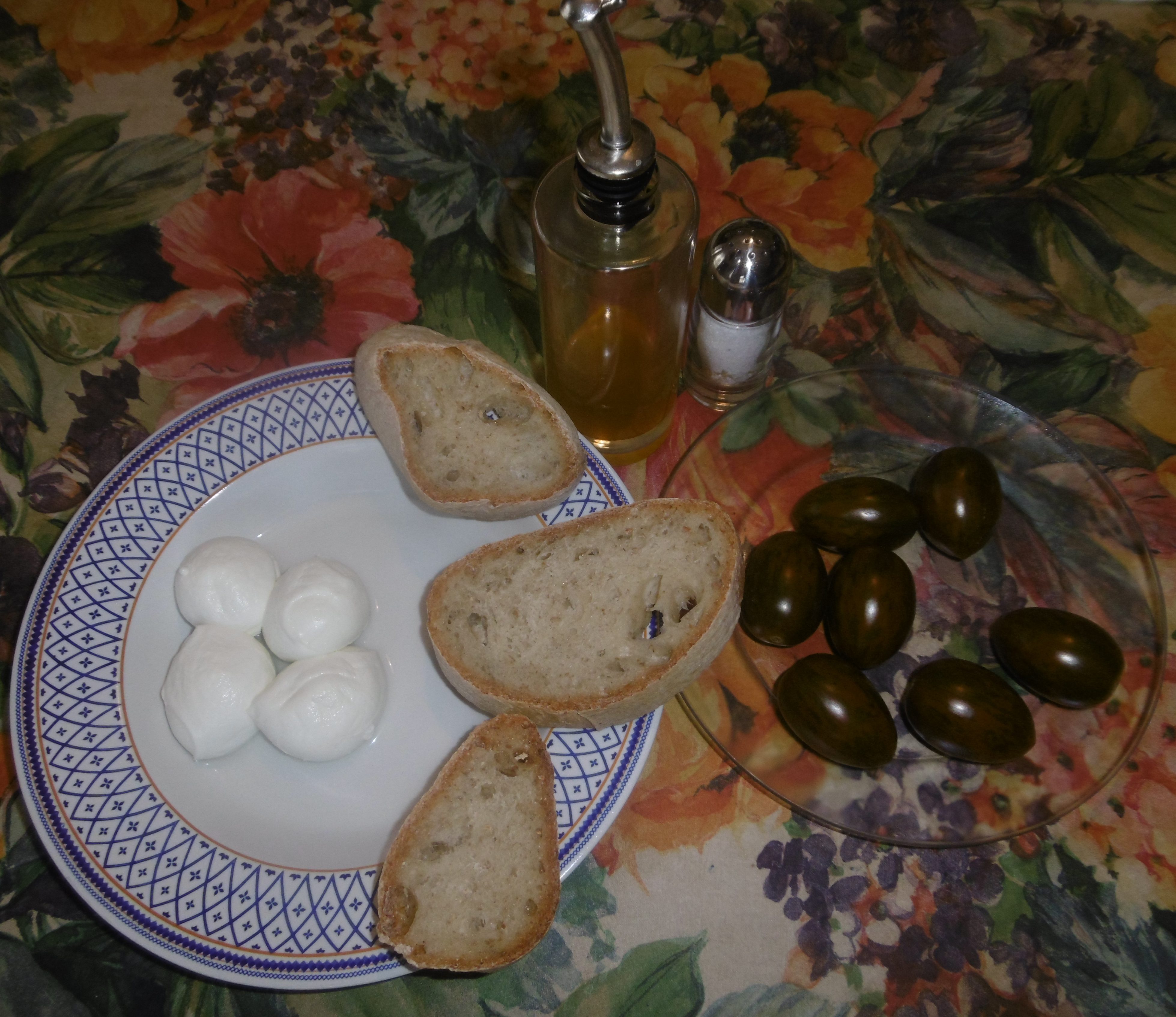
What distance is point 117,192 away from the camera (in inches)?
64.2

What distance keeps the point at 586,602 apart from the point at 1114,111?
1.43m

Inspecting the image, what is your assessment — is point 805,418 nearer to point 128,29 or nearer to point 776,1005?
point 776,1005

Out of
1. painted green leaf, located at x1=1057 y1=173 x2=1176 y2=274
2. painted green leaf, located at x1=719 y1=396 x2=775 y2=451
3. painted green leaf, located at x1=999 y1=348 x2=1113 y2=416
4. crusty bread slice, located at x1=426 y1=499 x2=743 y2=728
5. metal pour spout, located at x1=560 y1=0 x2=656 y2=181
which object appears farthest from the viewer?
painted green leaf, located at x1=1057 y1=173 x2=1176 y2=274

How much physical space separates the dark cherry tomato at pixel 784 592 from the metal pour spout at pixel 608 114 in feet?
1.81

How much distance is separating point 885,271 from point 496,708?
1.04m

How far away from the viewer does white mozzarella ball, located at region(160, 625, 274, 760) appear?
117cm

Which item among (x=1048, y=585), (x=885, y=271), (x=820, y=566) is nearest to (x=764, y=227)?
(x=885, y=271)

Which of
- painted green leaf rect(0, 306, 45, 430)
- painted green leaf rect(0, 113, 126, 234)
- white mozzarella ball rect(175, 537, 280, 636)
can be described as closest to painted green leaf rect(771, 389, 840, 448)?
white mozzarella ball rect(175, 537, 280, 636)

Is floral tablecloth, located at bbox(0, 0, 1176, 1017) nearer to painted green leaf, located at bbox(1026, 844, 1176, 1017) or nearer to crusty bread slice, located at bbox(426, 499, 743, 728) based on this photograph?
painted green leaf, located at bbox(1026, 844, 1176, 1017)

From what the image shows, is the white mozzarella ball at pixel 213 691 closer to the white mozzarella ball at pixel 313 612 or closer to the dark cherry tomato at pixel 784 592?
the white mozzarella ball at pixel 313 612

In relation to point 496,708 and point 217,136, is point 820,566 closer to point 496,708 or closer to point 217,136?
point 496,708

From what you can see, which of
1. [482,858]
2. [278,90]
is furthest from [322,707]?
[278,90]

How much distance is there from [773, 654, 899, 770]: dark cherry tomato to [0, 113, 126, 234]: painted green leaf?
62.2 inches

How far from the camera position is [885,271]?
160 cm
